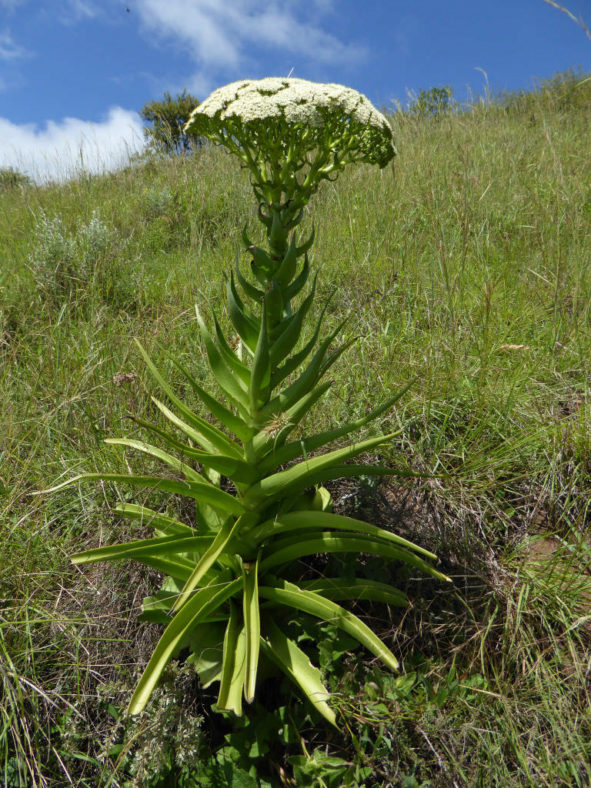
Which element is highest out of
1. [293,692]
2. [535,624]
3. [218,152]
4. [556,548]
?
[218,152]

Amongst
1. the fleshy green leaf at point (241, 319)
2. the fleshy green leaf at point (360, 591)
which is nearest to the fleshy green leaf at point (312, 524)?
the fleshy green leaf at point (360, 591)

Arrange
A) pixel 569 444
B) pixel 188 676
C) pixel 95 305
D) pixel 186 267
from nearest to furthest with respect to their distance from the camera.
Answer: pixel 188 676
pixel 569 444
pixel 95 305
pixel 186 267

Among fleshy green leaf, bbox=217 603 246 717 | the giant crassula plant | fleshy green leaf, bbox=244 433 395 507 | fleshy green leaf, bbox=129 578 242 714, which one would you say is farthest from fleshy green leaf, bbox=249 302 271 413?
fleshy green leaf, bbox=217 603 246 717

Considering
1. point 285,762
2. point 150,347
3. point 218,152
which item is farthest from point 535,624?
point 218,152

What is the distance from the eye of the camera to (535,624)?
1938 millimetres

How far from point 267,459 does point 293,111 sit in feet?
3.69

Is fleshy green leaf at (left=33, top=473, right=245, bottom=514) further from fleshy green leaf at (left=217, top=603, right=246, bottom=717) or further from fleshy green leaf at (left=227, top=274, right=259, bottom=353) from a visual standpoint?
fleshy green leaf at (left=227, top=274, right=259, bottom=353)

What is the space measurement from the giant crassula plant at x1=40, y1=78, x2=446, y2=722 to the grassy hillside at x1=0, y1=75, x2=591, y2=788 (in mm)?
206

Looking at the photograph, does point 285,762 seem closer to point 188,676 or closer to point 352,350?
point 188,676

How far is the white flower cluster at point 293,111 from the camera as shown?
1568mm

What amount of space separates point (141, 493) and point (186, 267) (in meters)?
2.00

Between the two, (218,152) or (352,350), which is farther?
(218,152)

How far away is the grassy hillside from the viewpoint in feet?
5.56

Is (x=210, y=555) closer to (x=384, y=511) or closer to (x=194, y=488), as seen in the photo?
A: (x=194, y=488)
